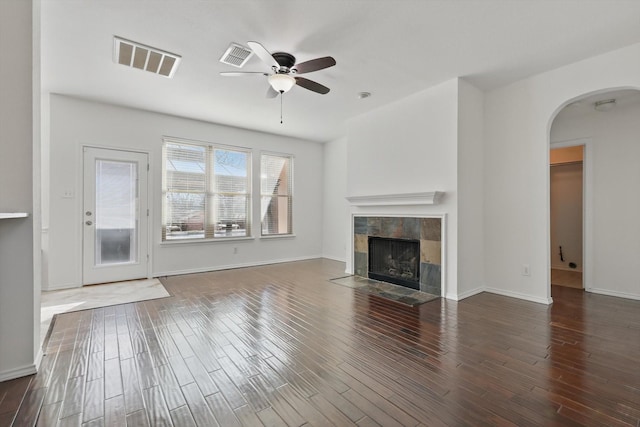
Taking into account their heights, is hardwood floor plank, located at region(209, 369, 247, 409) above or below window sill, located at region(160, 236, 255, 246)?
below

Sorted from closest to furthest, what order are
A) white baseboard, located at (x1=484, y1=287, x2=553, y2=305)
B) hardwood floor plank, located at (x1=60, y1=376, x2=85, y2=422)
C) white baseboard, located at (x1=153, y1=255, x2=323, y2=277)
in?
1. hardwood floor plank, located at (x1=60, y1=376, x2=85, y2=422)
2. white baseboard, located at (x1=484, y1=287, x2=553, y2=305)
3. white baseboard, located at (x1=153, y1=255, x2=323, y2=277)

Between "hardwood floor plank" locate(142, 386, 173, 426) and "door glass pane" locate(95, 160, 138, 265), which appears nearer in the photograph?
"hardwood floor plank" locate(142, 386, 173, 426)

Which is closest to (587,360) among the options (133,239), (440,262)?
(440,262)

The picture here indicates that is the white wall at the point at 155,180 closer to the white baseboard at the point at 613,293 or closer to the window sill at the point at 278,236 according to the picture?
the window sill at the point at 278,236

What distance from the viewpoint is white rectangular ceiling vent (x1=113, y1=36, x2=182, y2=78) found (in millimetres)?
3057

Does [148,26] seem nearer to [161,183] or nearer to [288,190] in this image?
[161,183]

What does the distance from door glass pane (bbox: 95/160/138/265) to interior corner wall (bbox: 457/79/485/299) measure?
17.0 feet

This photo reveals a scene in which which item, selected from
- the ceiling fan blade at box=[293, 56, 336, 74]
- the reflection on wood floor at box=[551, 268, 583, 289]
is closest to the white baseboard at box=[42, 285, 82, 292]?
the ceiling fan blade at box=[293, 56, 336, 74]

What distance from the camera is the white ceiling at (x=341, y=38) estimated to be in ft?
8.27

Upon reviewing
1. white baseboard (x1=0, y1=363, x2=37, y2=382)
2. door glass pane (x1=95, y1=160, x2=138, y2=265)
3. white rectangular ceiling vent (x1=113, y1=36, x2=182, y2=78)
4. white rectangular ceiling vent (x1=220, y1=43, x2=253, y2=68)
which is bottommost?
white baseboard (x1=0, y1=363, x2=37, y2=382)

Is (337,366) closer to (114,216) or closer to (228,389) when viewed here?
(228,389)

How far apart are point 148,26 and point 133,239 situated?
11.4ft

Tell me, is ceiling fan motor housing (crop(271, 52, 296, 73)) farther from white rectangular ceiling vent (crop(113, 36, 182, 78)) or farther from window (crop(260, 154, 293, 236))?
window (crop(260, 154, 293, 236))

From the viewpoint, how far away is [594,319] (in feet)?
10.2
